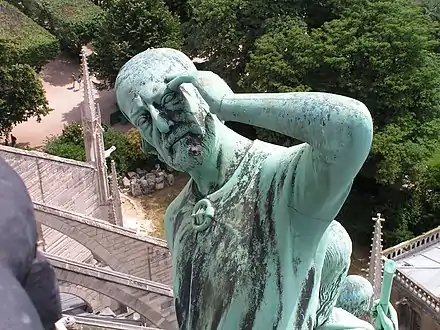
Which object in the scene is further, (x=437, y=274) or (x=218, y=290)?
(x=437, y=274)

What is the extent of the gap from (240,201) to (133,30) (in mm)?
19781

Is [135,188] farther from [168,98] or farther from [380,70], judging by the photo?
[168,98]

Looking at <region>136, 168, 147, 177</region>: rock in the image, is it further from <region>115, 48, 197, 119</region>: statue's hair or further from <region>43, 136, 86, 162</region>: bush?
<region>115, 48, 197, 119</region>: statue's hair

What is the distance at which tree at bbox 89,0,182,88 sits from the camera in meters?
21.8

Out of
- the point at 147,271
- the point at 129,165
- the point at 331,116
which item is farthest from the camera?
the point at 129,165

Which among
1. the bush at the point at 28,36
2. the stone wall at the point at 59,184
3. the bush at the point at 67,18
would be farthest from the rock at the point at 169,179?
the bush at the point at 67,18

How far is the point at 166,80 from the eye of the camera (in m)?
2.53

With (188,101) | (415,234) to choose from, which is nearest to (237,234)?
(188,101)

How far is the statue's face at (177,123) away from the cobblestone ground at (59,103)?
1995cm

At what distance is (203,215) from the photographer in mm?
2619

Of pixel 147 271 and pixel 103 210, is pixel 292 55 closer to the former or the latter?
pixel 103 210

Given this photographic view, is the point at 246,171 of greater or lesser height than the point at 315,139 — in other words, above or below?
below

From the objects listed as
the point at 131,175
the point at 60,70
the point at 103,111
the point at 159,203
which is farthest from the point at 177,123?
the point at 60,70

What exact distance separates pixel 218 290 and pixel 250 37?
19192 millimetres
